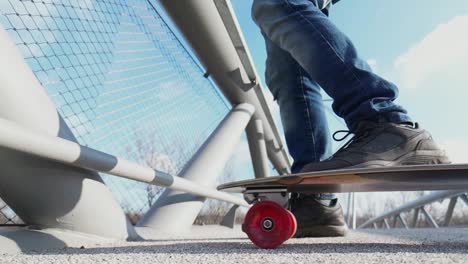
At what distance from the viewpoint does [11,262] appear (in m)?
0.65

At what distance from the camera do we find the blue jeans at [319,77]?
1059 mm

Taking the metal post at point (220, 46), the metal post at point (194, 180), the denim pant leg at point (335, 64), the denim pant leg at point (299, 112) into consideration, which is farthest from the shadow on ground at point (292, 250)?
the metal post at point (220, 46)

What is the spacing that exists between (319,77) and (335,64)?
0.21 ft

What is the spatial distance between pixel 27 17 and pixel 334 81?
1145 millimetres

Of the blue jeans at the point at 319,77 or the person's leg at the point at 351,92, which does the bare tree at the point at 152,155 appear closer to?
the blue jeans at the point at 319,77

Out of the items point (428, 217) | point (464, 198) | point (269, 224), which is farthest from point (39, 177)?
point (428, 217)

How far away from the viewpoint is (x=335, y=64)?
111cm

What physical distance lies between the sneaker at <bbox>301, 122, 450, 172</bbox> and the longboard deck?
46 mm

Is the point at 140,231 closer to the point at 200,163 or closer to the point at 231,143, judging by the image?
the point at 200,163

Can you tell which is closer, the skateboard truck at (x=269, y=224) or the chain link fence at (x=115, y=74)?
the skateboard truck at (x=269, y=224)

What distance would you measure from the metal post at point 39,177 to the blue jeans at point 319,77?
762 millimetres

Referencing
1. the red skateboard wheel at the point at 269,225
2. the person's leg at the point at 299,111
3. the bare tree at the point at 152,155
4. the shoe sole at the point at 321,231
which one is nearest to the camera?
the red skateboard wheel at the point at 269,225

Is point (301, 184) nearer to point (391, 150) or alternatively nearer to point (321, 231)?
point (391, 150)

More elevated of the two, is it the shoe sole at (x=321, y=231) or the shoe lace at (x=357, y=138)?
the shoe lace at (x=357, y=138)
